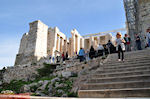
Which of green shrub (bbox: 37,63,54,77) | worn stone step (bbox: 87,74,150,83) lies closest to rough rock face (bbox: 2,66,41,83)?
green shrub (bbox: 37,63,54,77)

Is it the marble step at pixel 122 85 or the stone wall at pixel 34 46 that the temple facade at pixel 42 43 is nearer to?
the stone wall at pixel 34 46

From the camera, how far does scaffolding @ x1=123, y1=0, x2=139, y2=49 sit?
13664 mm

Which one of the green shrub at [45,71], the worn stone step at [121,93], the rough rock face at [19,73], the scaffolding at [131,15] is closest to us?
the worn stone step at [121,93]

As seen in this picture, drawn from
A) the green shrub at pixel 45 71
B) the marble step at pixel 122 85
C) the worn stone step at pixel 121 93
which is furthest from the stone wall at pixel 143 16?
the worn stone step at pixel 121 93

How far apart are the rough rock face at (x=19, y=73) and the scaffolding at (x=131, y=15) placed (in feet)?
36.4

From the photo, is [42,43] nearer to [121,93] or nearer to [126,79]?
[126,79]

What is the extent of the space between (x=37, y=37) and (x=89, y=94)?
776 inches

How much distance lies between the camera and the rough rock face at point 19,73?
14.4 m

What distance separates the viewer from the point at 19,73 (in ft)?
50.9

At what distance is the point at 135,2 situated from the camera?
14.5 m

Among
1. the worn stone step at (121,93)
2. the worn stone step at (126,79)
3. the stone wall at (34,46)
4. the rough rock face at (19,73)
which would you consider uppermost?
the stone wall at (34,46)

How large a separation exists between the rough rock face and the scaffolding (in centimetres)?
1109

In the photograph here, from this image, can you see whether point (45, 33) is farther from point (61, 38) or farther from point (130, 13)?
point (130, 13)

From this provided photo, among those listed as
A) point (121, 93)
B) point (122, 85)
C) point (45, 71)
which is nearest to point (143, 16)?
point (45, 71)
